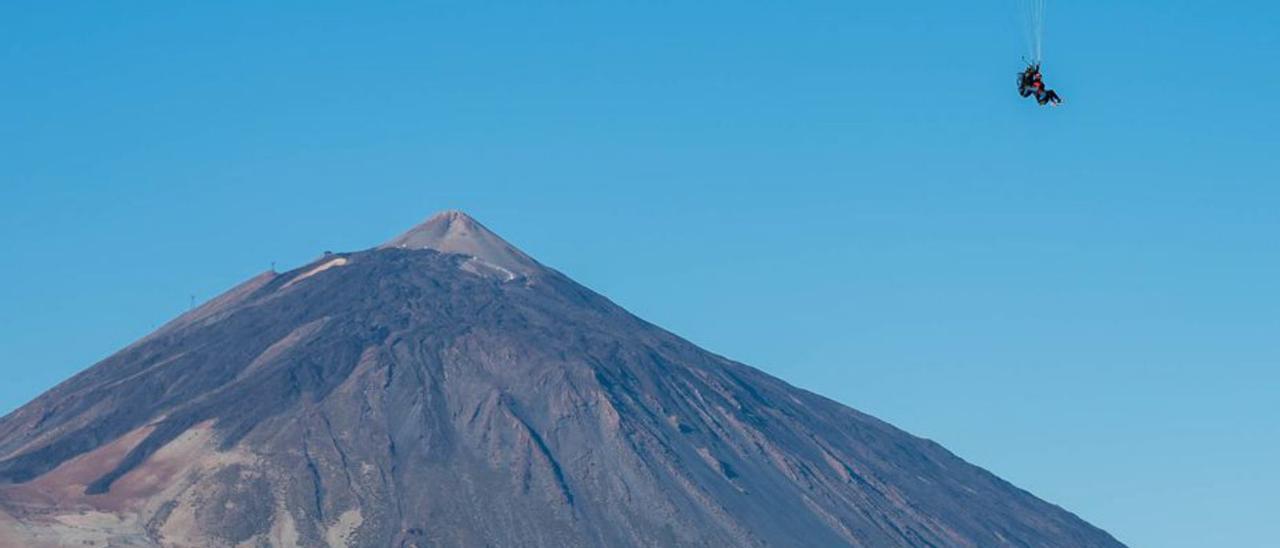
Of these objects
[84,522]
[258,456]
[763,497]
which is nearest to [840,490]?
[763,497]

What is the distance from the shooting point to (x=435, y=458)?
6875 inches

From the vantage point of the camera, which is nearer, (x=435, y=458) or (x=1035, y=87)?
(x=1035, y=87)

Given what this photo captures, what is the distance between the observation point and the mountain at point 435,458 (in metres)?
163

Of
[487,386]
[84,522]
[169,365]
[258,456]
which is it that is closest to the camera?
[84,522]

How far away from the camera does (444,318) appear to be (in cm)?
19988

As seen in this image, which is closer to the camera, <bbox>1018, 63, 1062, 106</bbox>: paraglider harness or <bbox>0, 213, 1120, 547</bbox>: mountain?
<bbox>1018, 63, 1062, 106</bbox>: paraglider harness

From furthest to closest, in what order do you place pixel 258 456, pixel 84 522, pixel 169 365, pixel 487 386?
pixel 169 365 → pixel 487 386 → pixel 258 456 → pixel 84 522

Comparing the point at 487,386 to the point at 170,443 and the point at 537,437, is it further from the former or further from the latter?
the point at 170,443

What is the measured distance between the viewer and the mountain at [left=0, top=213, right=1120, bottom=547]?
163375 millimetres

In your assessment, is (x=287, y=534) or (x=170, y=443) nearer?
(x=287, y=534)

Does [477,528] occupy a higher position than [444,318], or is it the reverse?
[444,318]

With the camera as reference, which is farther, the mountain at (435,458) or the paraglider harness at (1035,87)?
the mountain at (435,458)

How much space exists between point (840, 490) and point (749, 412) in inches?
541

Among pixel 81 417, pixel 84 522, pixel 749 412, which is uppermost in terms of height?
pixel 749 412
